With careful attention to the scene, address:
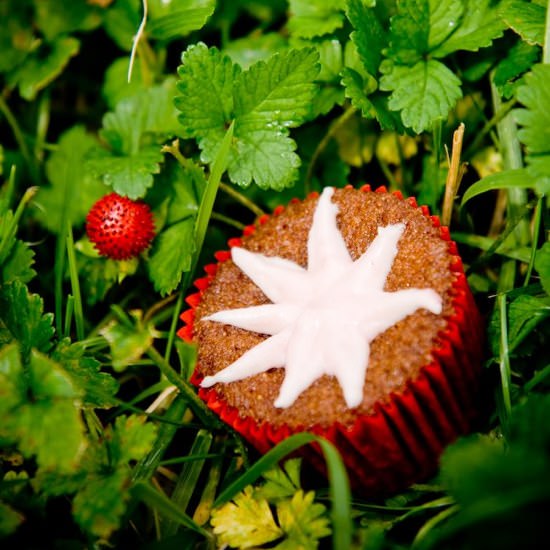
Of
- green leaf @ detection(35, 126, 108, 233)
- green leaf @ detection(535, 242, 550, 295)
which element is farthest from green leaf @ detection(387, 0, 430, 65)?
green leaf @ detection(35, 126, 108, 233)

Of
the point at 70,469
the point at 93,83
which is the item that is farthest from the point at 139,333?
the point at 93,83

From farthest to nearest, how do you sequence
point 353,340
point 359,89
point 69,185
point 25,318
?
point 69,185, point 359,89, point 25,318, point 353,340

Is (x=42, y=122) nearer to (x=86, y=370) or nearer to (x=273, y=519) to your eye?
(x=86, y=370)

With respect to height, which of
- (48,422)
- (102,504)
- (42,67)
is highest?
(42,67)

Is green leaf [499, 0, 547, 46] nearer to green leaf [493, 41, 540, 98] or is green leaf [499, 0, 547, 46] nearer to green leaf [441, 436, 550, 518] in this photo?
green leaf [493, 41, 540, 98]

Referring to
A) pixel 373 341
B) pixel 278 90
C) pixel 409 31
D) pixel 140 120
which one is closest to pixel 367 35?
pixel 409 31

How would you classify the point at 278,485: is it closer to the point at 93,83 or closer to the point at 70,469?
the point at 70,469

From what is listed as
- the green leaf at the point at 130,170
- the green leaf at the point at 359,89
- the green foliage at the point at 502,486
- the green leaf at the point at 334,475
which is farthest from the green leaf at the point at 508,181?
the green leaf at the point at 130,170
